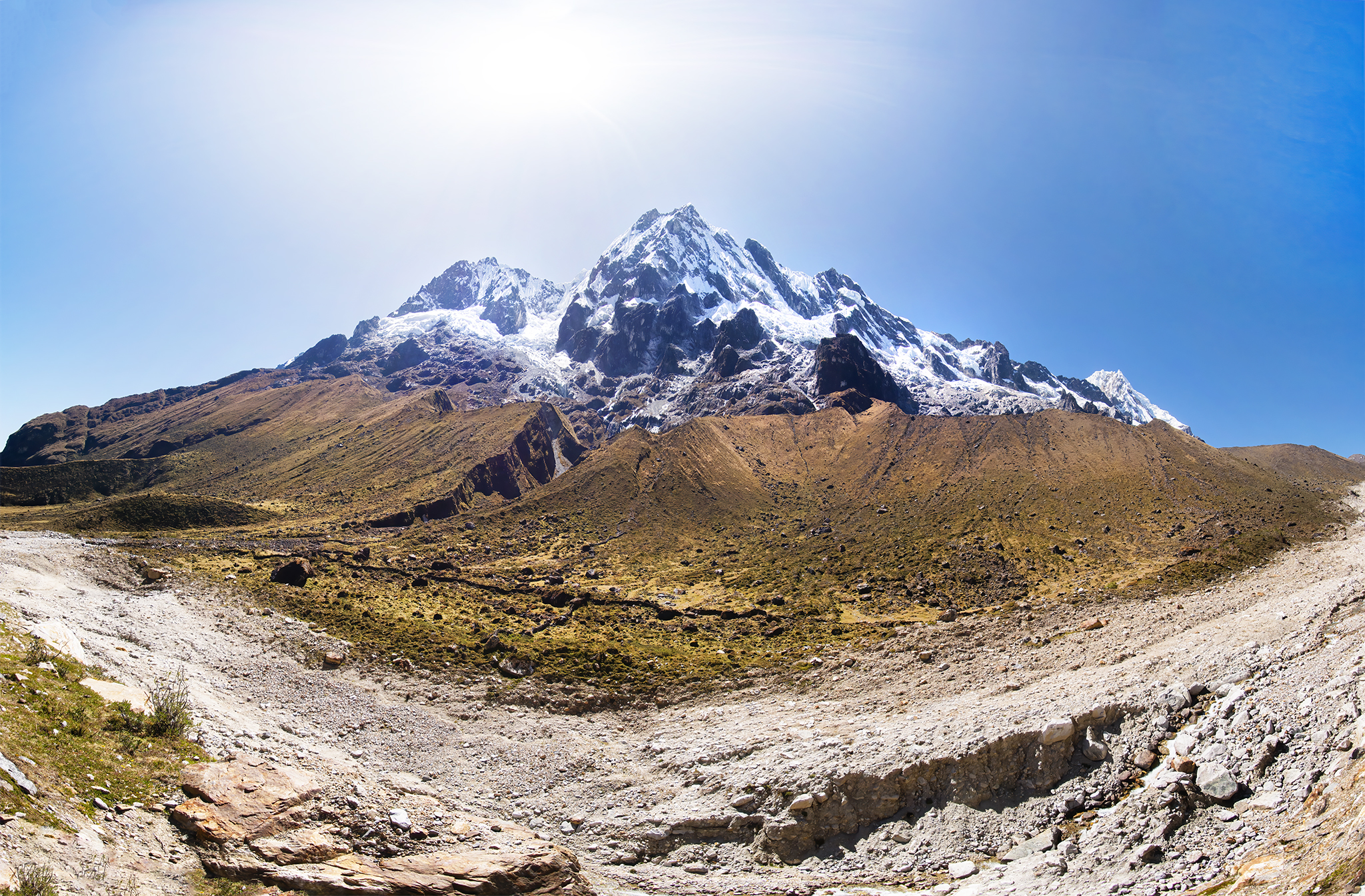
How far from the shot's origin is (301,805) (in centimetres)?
1578

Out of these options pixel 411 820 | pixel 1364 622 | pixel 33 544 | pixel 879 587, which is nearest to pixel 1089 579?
pixel 879 587

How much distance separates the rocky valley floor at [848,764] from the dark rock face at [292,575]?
13.9 m

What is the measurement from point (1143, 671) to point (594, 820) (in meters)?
21.6

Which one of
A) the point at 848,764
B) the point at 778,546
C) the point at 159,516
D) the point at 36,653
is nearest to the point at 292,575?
the point at 36,653

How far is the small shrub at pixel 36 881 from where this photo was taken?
30.1 ft

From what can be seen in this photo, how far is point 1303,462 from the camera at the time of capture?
305ft

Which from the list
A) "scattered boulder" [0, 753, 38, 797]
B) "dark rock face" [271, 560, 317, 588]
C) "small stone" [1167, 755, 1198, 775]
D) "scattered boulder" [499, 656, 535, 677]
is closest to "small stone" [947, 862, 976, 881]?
"small stone" [1167, 755, 1198, 775]

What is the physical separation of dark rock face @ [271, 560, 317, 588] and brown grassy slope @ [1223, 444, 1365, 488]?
126 meters

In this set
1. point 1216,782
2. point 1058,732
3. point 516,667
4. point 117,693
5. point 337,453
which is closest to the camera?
point 1216,782

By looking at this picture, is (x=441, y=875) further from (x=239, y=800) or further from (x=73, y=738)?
(x=73, y=738)

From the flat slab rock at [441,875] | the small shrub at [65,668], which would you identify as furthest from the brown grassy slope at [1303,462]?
the small shrub at [65,668]

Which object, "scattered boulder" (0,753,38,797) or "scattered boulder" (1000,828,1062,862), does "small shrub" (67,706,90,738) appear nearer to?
"scattered boulder" (0,753,38,797)

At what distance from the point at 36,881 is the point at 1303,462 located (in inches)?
5771

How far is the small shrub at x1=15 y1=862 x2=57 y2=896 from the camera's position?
9.16 meters
